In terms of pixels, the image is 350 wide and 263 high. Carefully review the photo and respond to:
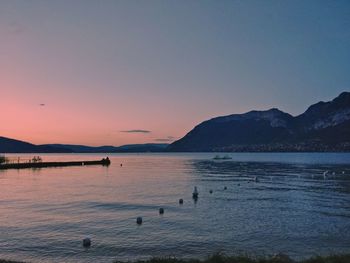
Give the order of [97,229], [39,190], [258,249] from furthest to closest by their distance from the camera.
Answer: [39,190]
[97,229]
[258,249]

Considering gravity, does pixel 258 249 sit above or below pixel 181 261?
below

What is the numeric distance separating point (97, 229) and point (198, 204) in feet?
60.7

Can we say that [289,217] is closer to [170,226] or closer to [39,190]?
[170,226]

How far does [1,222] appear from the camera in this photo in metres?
34.2

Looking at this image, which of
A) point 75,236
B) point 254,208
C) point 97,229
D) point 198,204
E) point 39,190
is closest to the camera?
point 75,236

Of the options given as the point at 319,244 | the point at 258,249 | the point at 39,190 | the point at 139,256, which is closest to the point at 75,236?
the point at 139,256

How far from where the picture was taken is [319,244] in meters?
27.5

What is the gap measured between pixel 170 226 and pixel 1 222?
15.4 m

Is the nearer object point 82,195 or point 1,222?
point 1,222

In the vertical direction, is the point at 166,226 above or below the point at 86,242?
below

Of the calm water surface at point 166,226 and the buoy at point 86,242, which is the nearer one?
the calm water surface at point 166,226

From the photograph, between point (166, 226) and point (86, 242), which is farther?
point (166, 226)

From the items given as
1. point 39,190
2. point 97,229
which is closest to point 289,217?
point 97,229

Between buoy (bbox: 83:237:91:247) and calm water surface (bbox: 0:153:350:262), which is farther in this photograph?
buoy (bbox: 83:237:91:247)
